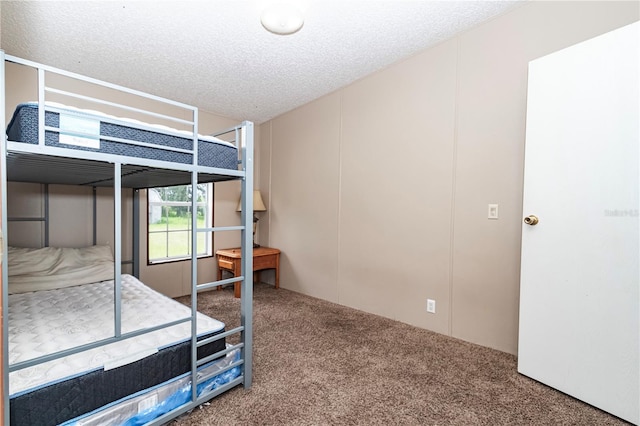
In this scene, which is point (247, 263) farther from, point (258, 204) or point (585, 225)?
point (258, 204)

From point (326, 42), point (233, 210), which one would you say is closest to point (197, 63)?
point (326, 42)

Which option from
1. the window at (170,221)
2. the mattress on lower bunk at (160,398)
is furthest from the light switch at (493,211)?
the window at (170,221)

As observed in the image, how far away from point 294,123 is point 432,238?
2.31 meters

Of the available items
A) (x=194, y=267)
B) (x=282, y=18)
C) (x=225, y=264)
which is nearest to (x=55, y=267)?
(x=225, y=264)

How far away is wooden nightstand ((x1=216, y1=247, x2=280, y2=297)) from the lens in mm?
3613

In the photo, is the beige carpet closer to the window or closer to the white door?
the white door

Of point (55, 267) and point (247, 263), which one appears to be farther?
point (55, 267)

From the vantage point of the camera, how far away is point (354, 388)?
183 cm

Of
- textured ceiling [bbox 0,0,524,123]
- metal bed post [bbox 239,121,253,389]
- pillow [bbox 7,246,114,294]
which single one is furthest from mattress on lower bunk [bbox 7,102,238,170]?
pillow [bbox 7,246,114,294]

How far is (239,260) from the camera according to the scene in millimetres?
3566

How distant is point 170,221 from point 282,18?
8.97 ft

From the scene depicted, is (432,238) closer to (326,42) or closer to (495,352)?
(495,352)

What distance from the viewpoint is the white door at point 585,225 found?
1.54m

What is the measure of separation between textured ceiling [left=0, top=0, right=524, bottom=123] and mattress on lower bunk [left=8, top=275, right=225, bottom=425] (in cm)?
199
